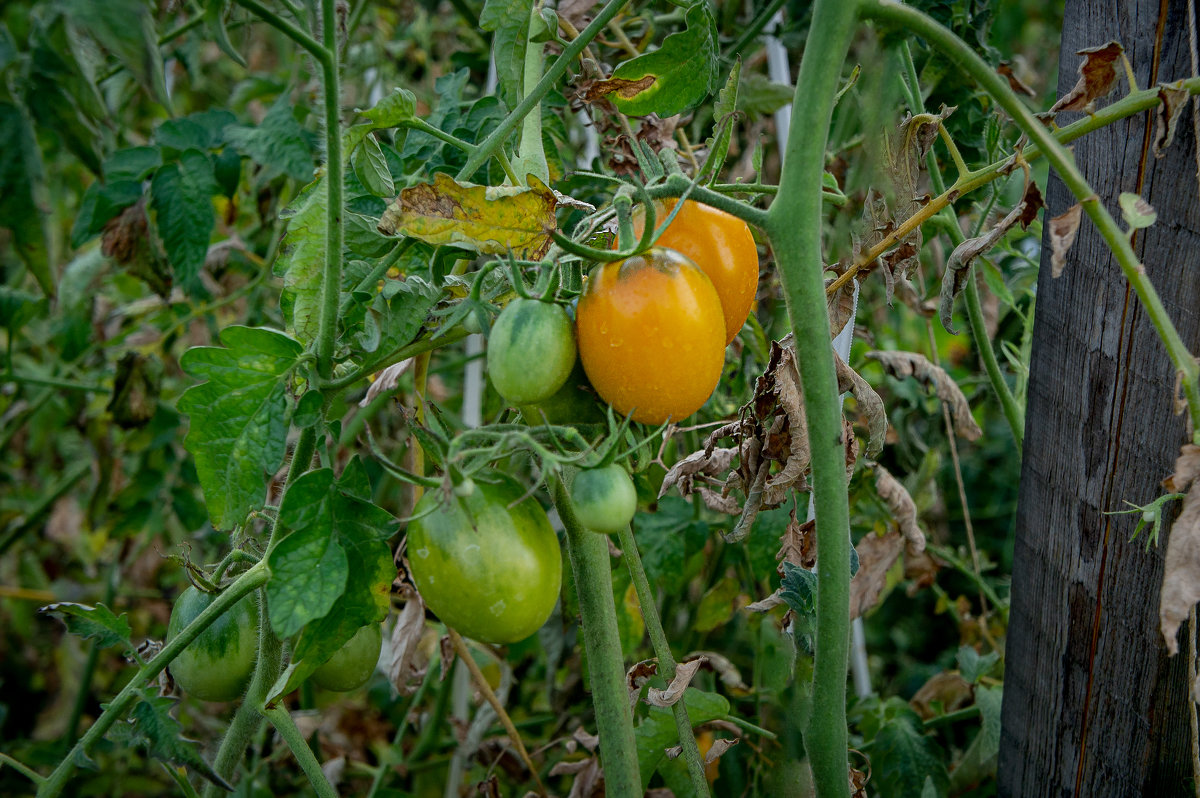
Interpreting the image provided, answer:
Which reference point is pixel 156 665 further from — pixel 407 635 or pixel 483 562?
pixel 483 562

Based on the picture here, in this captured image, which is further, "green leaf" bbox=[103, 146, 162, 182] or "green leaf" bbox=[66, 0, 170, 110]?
Result: "green leaf" bbox=[103, 146, 162, 182]

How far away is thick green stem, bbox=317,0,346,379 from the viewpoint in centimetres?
69

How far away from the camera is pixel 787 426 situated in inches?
32.2

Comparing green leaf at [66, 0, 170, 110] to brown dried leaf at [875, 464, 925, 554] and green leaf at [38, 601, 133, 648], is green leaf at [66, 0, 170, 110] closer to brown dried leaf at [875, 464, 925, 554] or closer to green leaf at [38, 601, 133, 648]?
green leaf at [38, 601, 133, 648]

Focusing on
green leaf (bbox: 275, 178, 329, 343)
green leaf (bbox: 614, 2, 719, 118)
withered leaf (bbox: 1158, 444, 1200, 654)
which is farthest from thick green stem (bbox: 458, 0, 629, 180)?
withered leaf (bbox: 1158, 444, 1200, 654)

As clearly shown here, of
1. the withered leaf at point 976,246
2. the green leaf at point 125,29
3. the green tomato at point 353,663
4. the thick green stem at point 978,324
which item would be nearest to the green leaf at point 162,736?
the green tomato at point 353,663

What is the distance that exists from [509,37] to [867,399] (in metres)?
0.53

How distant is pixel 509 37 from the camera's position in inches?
35.8

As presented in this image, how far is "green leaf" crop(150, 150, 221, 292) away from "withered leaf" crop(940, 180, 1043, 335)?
1.00 m

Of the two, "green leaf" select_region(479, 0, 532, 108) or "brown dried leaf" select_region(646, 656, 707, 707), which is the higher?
"green leaf" select_region(479, 0, 532, 108)

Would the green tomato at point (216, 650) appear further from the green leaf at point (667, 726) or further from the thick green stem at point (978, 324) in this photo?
the thick green stem at point (978, 324)

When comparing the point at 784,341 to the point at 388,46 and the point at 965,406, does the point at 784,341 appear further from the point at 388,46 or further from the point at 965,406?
the point at 388,46

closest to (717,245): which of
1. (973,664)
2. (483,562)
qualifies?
(483,562)

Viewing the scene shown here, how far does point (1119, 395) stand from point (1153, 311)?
25cm
